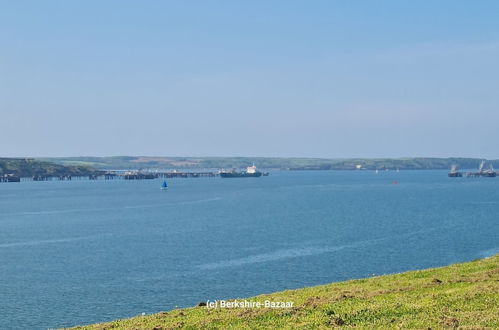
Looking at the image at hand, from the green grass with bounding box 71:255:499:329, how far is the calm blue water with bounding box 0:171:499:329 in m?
18.2

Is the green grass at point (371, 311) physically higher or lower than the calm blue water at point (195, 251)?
higher

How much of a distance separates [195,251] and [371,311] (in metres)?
54.7

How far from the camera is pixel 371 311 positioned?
26.8m

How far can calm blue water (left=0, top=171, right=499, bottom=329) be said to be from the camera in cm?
5262

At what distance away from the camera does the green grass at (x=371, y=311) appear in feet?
81.3

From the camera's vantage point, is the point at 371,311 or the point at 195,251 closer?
the point at 371,311

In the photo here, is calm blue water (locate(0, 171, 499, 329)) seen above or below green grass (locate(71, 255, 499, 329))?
below

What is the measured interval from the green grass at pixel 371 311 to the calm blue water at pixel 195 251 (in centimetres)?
1820

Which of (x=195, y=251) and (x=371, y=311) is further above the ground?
(x=371, y=311)

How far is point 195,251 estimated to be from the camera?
262 feet

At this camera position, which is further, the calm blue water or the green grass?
the calm blue water

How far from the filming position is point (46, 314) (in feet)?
154

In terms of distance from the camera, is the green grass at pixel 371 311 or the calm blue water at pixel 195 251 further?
the calm blue water at pixel 195 251

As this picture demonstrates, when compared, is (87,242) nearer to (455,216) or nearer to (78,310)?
(78,310)
